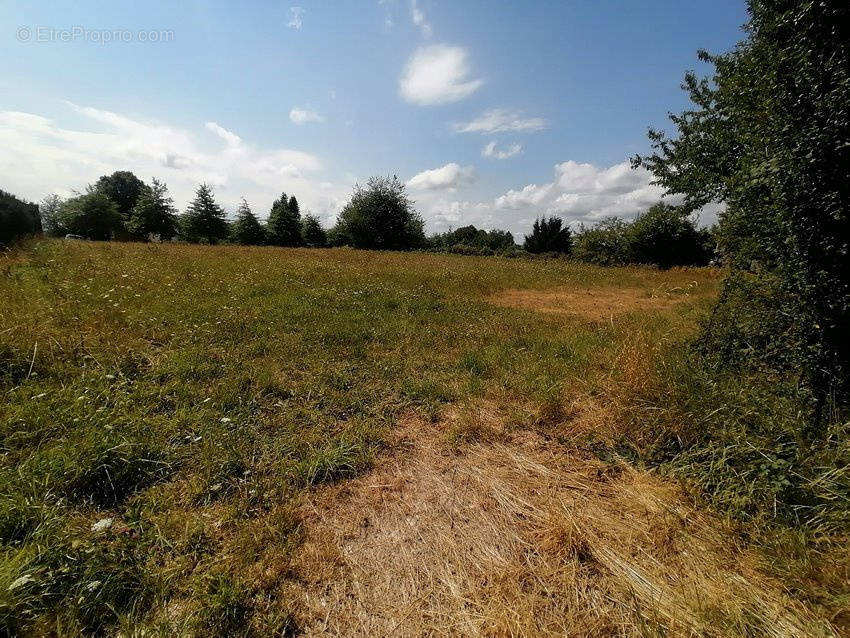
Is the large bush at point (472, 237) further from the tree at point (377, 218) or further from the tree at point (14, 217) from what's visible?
the tree at point (14, 217)

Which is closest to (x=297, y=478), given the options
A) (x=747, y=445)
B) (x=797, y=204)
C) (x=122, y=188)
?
(x=747, y=445)

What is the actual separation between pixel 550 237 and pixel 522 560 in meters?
48.9

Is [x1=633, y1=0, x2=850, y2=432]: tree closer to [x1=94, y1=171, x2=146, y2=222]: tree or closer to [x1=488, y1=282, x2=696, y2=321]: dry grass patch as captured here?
[x1=488, y1=282, x2=696, y2=321]: dry grass patch

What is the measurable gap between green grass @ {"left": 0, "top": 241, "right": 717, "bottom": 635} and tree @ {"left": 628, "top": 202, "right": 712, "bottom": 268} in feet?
77.6

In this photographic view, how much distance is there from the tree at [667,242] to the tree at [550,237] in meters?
17.2

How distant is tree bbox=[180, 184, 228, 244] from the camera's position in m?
39.2

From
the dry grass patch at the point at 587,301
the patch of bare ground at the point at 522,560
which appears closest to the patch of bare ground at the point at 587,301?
the dry grass patch at the point at 587,301

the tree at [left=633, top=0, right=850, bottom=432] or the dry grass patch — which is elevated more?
the tree at [left=633, top=0, right=850, bottom=432]

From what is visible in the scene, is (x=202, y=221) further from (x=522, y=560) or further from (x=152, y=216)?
(x=522, y=560)

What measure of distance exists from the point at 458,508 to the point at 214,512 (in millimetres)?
1776

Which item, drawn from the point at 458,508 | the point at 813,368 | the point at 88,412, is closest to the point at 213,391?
the point at 88,412

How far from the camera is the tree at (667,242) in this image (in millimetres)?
26266

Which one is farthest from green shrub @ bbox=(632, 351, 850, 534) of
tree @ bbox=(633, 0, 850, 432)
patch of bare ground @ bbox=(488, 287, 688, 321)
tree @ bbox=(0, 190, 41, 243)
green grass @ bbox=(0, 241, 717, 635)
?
tree @ bbox=(0, 190, 41, 243)

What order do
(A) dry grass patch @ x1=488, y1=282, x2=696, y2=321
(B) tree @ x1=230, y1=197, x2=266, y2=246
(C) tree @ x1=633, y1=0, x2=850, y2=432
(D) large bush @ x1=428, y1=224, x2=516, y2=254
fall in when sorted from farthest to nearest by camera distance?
(D) large bush @ x1=428, y1=224, x2=516, y2=254
(B) tree @ x1=230, y1=197, x2=266, y2=246
(A) dry grass patch @ x1=488, y1=282, x2=696, y2=321
(C) tree @ x1=633, y1=0, x2=850, y2=432
